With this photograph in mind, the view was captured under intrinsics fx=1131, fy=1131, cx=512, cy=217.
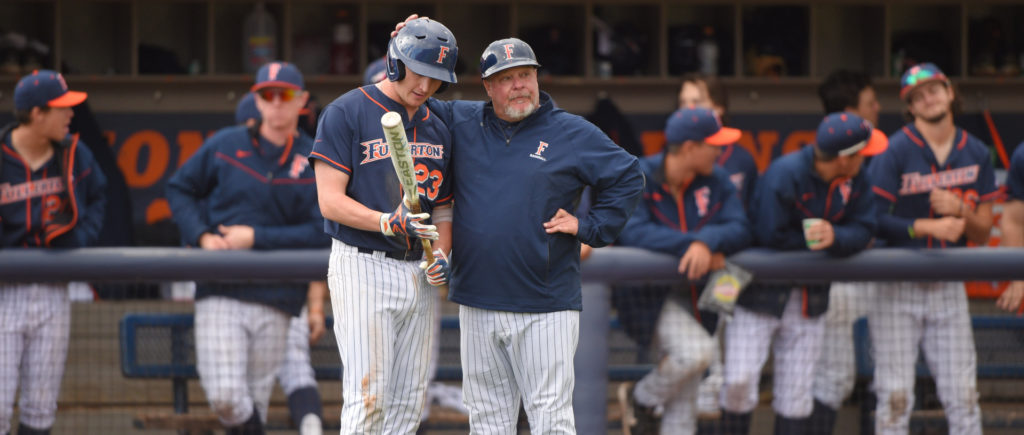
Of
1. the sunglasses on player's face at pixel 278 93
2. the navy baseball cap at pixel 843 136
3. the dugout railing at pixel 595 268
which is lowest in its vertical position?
the dugout railing at pixel 595 268

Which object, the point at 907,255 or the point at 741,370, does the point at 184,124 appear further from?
the point at 907,255

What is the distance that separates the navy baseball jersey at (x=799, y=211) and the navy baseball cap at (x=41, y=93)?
2.87 meters

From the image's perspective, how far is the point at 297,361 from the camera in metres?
4.57

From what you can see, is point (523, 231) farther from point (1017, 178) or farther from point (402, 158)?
point (1017, 178)

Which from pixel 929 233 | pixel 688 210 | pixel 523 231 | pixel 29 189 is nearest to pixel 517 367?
pixel 523 231

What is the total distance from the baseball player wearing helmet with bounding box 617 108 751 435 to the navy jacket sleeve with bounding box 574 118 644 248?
78cm

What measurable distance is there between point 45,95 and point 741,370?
3024 millimetres

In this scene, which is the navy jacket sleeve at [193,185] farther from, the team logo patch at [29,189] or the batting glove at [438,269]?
the batting glove at [438,269]

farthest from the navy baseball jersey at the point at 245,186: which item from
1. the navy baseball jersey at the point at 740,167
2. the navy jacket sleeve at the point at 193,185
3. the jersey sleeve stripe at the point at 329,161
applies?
the navy baseball jersey at the point at 740,167

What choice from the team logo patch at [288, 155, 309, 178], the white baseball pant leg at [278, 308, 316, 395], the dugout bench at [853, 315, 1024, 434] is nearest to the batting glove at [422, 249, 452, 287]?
the white baseball pant leg at [278, 308, 316, 395]

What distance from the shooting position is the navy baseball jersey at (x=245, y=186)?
4723 millimetres

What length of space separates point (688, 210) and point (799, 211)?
45cm

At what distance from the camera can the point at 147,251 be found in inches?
165

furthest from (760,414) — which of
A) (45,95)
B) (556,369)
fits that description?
(45,95)
